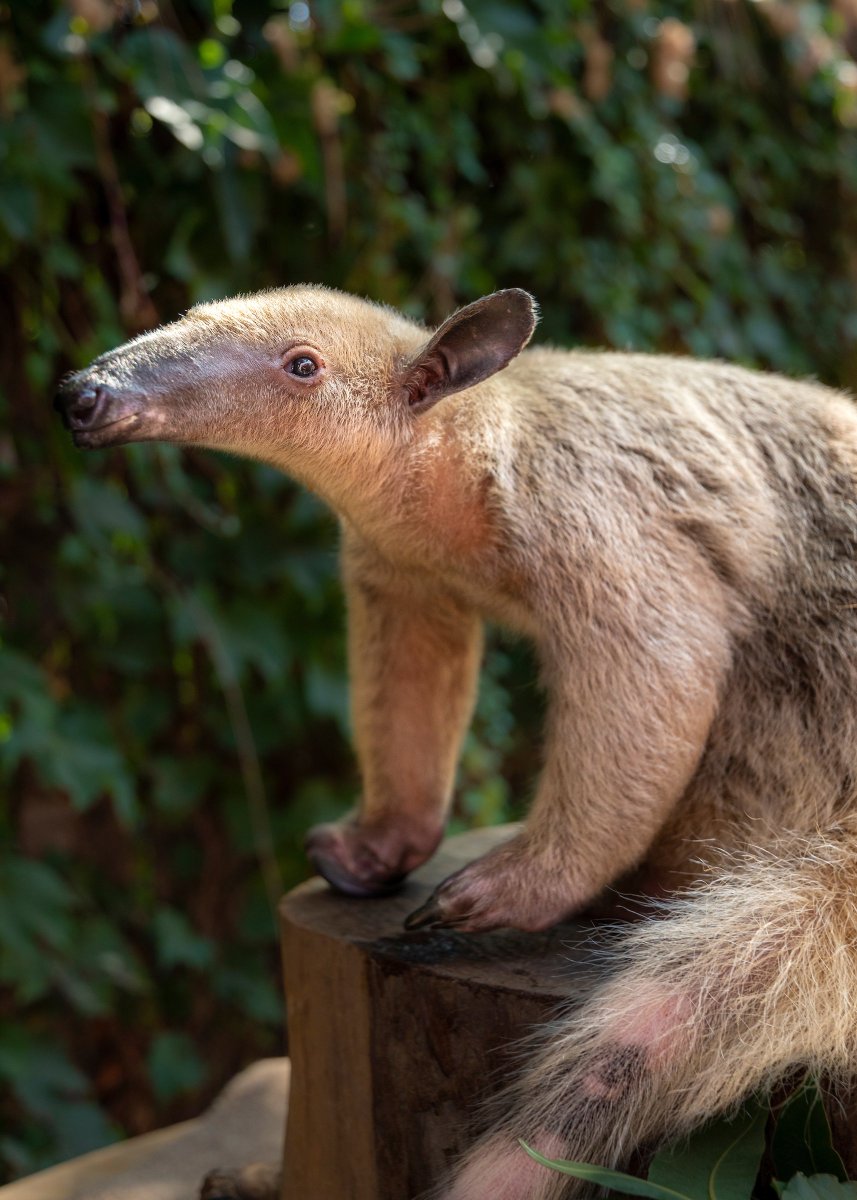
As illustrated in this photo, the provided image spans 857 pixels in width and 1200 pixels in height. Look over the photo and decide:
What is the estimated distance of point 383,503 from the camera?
223 cm

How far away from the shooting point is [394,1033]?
83.8 inches

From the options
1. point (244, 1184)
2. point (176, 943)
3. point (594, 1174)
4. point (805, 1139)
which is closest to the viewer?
point (594, 1174)

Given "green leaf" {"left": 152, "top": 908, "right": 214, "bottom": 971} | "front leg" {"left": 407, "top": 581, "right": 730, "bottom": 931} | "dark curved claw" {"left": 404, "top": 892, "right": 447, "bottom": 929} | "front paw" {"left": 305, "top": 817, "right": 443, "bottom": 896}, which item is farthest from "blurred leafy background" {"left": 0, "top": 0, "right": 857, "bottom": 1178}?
"dark curved claw" {"left": 404, "top": 892, "right": 447, "bottom": 929}

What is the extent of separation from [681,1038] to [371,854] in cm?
84

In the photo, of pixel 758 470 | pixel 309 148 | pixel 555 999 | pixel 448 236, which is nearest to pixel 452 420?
pixel 758 470

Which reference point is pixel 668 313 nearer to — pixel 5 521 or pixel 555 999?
pixel 5 521

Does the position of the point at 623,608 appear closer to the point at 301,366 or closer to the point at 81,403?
the point at 301,366

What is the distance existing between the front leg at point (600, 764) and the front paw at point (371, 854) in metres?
0.41

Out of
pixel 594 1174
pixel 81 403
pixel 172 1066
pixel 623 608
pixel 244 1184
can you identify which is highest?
pixel 81 403

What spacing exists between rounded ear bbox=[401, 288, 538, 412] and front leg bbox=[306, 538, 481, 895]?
1.35ft

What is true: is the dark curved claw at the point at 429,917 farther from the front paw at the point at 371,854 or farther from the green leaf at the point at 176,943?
the green leaf at the point at 176,943

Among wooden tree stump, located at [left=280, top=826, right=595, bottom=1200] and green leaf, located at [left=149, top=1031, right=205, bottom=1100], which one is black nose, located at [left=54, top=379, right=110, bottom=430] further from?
green leaf, located at [left=149, top=1031, right=205, bottom=1100]

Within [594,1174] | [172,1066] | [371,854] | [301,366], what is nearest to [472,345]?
[301,366]

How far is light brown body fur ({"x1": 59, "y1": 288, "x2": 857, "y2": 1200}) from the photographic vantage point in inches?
72.7
